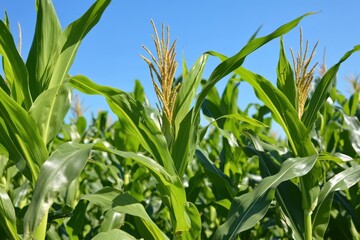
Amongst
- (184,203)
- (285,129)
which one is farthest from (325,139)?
(184,203)

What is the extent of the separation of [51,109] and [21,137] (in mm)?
158

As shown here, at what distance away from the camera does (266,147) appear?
226 centimetres

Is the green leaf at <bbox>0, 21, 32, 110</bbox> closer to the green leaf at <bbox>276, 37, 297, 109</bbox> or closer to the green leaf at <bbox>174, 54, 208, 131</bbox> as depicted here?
the green leaf at <bbox>174, 54, 208, 131</bbox>

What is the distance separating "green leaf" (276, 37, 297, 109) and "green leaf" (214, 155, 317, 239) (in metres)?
0.34

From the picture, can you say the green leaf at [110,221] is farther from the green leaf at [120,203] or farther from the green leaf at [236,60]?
the green leaf at [236,60]

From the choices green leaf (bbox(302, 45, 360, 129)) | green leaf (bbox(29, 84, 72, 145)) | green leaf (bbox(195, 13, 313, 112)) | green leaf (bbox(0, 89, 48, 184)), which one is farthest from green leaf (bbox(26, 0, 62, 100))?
green leaf (bbox(302, 45, 360, 129))

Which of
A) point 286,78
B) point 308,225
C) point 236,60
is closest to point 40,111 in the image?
point 236,60

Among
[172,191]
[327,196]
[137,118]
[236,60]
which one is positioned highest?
[236,60]

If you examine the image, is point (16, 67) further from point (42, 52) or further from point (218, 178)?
point (218, 178)

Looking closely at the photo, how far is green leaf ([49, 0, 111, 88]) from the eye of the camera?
5.25ft

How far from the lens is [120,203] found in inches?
59.1

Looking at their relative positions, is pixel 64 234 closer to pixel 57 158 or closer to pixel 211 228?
pixel 211 228

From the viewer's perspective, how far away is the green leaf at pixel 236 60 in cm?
161

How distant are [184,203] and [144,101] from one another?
230 cm
